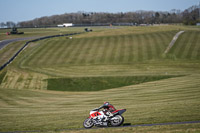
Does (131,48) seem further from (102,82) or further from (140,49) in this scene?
(102,82)

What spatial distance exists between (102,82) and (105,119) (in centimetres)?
2996

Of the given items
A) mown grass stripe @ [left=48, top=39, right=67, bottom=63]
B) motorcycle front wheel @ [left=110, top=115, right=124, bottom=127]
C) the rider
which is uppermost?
mown grass stripe @ [left=48, top=39, right=67, bottom=63]

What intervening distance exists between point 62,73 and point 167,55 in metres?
29.1

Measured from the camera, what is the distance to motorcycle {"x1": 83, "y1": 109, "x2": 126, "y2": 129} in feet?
59.5

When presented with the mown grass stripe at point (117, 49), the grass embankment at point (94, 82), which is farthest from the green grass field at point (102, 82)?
the mown grass stripe at point (117, 49)

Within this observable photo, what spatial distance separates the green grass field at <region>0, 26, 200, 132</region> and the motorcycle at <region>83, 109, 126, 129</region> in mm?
910

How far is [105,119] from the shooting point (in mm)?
18297

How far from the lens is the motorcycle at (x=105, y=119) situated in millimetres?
18141

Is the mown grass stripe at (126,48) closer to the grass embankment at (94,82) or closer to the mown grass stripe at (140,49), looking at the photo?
the mown grass stripe at (140,49)

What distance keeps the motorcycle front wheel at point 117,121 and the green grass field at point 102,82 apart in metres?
0.87

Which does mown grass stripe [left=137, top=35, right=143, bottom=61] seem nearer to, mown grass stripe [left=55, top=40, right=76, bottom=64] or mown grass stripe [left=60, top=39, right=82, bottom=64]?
mown grass stripe [left=60, top=39, right=82, bottom=64]

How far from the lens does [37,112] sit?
2598cm

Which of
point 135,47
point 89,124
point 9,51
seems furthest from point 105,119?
point 9,51

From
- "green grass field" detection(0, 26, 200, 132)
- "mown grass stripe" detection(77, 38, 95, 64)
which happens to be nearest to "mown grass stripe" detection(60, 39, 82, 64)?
"green grass field" detection(0, 26, 200, 132)
